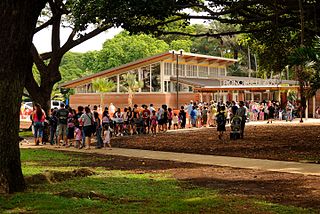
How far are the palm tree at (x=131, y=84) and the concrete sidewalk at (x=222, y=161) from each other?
25.7 meters

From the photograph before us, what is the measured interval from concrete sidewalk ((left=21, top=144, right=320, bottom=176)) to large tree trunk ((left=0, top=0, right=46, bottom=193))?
6869 mm

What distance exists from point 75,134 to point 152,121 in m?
6.99

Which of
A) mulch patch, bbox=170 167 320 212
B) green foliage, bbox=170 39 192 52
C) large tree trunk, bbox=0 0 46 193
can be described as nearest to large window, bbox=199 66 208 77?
green foliage, bbox=170 39 192 52

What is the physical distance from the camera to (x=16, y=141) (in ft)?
31.8

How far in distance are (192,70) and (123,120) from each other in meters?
25.2

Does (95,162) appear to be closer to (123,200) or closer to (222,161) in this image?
(222,161)

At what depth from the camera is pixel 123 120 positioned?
26609mm

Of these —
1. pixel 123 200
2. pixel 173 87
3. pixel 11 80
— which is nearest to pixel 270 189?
pixel 123 200

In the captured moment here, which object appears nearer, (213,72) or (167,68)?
(167,68)

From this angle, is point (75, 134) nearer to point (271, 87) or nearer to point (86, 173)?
point (86, 173)

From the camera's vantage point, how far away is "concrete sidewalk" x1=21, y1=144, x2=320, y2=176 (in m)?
13.7

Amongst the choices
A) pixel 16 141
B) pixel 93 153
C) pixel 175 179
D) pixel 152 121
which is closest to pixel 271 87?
pixel 152 121

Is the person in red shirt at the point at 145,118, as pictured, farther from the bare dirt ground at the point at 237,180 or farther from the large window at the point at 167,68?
the large window at the point at 167,68

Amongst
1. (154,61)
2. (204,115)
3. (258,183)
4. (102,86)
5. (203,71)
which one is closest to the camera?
(258,183)
